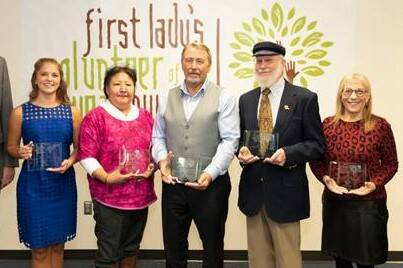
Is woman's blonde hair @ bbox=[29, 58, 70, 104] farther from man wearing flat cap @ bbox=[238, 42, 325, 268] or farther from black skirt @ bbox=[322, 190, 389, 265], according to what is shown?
black skirt @ bbox=[322, 190, 389, 265]

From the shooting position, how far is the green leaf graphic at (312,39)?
402cm

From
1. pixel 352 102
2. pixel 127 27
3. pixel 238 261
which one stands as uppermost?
pixel 127 27

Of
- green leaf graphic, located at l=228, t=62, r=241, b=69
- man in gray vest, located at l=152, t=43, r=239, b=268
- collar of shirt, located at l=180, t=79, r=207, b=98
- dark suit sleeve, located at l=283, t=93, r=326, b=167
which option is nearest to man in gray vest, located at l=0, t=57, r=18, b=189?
man in gray vest, located at l=152, t=43, r=239, b=268

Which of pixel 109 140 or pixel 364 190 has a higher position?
pixel 109 140

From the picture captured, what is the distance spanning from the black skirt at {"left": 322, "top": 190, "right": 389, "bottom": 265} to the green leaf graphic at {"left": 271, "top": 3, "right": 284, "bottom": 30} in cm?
194

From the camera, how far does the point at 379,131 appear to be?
260 cm

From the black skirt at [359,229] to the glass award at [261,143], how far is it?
53 centimetres

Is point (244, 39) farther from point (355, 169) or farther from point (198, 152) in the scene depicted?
point (355, 169)

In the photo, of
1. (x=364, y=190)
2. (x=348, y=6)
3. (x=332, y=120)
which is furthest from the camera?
(x=348, y=6)

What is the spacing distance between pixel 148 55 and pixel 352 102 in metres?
2.15

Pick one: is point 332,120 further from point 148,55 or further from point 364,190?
point 148,55

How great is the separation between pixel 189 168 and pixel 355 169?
0.97 metres

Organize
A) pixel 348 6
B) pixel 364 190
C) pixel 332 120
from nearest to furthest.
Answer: pixel 364 190 → pixel 332 120 → pixel 348 6

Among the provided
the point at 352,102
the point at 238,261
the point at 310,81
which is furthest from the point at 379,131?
the point at 238,261
